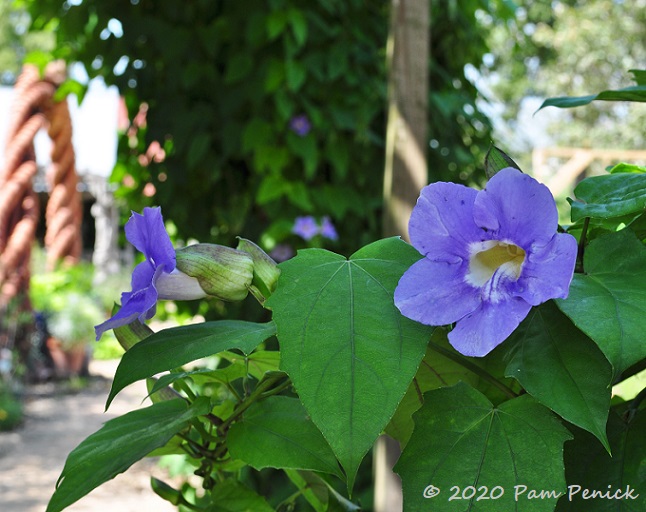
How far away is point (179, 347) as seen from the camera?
39 centimetres

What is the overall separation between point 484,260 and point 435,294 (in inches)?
1.9

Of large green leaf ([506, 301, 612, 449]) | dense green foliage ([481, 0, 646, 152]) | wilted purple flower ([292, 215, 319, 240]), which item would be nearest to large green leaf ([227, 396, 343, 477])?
large green leaf ([506, 301, 612, 449])

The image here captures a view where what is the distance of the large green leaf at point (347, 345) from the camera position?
13.2 inches

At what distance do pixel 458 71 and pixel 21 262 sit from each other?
4.32 meters

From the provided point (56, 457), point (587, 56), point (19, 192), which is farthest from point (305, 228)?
point (587, 56)

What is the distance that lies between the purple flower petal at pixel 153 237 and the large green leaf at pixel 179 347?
0.04 meters

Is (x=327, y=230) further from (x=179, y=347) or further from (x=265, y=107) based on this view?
(x=179, y=347)

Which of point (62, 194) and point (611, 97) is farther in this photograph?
point (62, 194)

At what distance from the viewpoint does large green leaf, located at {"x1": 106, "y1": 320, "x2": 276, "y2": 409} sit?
1.24 feet

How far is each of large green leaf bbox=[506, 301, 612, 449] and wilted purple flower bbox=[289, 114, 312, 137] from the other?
2065 millimetres

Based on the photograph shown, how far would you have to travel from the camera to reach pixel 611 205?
0.39 m

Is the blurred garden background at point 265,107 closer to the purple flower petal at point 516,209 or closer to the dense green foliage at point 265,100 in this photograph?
the dense green foliage at point 265,100

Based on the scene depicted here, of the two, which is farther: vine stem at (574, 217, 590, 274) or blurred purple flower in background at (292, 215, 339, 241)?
blurred purple flower in background at (292, 215, 339, 241)

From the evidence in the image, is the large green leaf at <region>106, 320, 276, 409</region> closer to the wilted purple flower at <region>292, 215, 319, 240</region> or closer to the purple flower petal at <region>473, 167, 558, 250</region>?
the purple flower petal at <region>473, 167, 558, 250</region>
